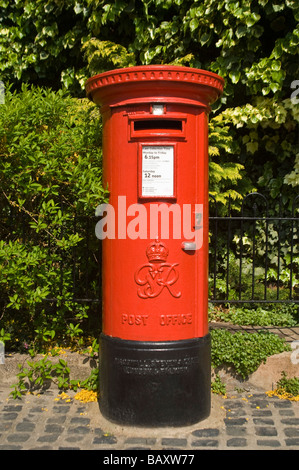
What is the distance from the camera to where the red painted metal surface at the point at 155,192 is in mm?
3377

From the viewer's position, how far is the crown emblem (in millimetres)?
3441

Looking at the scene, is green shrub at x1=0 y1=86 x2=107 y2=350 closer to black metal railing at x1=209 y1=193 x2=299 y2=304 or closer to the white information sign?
the white information sign

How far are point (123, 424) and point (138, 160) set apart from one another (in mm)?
1813

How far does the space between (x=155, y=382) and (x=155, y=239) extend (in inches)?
38.3

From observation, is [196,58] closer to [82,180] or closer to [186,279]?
[82,180]

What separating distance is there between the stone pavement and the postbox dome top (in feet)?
7.26

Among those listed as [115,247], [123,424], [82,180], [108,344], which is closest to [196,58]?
[82,180]

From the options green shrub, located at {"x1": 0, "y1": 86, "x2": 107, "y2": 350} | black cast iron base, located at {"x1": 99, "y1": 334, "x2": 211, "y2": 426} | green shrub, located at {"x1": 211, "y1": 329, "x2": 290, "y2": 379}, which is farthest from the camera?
green shrub, located at {"x1": 211, "y1": 329, "x2": 290, "y2": 379}

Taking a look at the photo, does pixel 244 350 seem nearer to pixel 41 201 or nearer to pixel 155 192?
pixel 155 192

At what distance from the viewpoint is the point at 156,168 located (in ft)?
11.2

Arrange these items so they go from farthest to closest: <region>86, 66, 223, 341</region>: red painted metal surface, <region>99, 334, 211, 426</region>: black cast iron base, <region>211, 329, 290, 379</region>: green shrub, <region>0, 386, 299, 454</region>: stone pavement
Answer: <region>211, 329, 290, 379</region>: green shrub
<region>99, 334, 211, 426</region>: black cast iron base
<region>86, 66, 223, 341</region>: red painted metal surface
<region>0, 386, 299, 454</region>: stone pavement

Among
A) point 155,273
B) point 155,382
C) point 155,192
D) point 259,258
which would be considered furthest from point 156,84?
Answer: point 259,258

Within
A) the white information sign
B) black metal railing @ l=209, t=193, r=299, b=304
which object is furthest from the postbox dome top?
black metal railing @ l=209, t=193, r=299, b=304

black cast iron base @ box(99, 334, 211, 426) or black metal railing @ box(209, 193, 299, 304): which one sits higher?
black metal railing @ box(209, 193, 299, 304)
